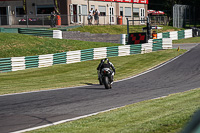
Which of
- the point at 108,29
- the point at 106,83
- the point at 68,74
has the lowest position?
the point at 68,74

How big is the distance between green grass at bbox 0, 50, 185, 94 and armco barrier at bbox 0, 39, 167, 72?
69cm

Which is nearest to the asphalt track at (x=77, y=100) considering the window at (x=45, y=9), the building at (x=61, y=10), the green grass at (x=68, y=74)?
the green grass at (x=68, y=74)

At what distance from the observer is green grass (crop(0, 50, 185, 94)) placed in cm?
1689

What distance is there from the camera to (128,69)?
75.9ft

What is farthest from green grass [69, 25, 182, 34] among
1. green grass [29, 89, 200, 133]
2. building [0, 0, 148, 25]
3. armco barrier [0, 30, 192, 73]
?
green grass [29, 89, 200, 133]

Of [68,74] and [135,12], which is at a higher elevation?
[135,12]

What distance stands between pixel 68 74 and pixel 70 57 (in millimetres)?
5078

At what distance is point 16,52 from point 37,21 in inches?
452

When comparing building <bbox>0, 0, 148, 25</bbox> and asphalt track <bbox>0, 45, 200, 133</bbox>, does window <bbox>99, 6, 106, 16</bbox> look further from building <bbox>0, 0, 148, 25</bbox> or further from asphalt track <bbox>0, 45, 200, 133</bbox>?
asphalt track <bbox>0, 45, 200, 133</bbox>

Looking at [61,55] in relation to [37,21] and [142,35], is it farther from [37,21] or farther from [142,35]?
[37,21]

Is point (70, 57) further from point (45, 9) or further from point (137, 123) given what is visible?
point (45, 9)

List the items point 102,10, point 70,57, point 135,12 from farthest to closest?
1. point 135,12
2. point 102,10
3. point 70,57

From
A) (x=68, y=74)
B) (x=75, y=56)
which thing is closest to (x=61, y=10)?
(x=75, y=56)

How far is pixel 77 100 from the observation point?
12.0 metres
